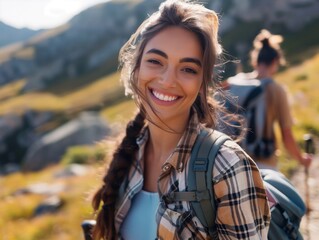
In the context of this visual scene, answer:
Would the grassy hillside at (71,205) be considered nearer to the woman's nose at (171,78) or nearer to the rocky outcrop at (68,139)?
the woman's nose at (171,78)

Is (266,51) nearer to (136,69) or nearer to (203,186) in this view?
(136,69)

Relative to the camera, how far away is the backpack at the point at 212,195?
2326 mm

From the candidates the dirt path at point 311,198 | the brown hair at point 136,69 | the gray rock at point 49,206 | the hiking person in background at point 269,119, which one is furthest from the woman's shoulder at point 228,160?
the gray rock at point 49,206

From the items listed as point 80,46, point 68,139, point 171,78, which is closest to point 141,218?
point 171,78

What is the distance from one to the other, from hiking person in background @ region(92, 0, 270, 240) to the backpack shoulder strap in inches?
1.2

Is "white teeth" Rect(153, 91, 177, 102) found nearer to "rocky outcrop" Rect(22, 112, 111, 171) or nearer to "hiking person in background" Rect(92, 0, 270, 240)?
"hiking person in background" Rect(92, 0, 270, 240)

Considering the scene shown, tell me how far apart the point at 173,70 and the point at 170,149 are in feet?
1.93

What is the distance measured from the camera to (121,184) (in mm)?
3145

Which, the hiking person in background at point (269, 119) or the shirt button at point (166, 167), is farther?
the hiking person in background at point (269, 119)

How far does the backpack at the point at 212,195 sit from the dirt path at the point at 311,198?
344 centimetres

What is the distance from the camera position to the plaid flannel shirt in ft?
7.54

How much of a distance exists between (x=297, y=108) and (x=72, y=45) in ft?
349

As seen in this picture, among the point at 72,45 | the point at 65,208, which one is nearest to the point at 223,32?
the point at 72,45

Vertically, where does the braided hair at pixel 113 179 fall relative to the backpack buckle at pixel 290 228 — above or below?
above
